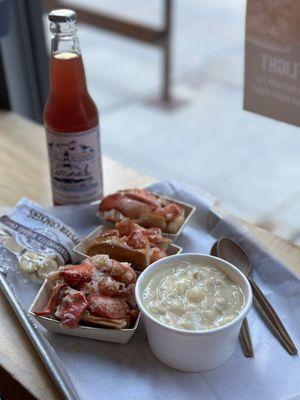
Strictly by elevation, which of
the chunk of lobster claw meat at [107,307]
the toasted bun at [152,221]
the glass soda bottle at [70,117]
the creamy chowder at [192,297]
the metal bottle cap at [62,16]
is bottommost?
the toasted bun at [152,221]

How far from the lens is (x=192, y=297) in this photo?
0.71m

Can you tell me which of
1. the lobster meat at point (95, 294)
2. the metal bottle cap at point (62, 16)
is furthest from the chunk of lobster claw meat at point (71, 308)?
the metal bottle cap at point (62, 16)

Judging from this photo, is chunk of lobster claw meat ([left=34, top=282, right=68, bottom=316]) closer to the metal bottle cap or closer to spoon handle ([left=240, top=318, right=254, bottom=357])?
spoon handle ([left=240, top=318, right=254, bottom=357])

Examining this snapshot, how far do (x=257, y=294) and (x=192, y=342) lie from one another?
17cm

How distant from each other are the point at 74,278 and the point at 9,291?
11 cm

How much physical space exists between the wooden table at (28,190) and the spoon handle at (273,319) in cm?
9

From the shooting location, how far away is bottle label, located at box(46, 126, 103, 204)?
0.90 m

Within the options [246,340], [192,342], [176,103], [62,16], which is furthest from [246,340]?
[176,103]

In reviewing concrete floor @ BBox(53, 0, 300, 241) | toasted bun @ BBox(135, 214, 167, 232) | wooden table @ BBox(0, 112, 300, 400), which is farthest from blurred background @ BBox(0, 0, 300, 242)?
toasted bun @ BBox(135, 214, 167, 232)

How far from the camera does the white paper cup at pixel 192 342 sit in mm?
665

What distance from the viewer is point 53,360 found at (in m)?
0.71

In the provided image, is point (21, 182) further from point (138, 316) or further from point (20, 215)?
point (138, 316)

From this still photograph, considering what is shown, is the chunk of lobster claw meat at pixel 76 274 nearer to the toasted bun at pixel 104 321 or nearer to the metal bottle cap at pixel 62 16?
the toasted bun at pixel 104 321

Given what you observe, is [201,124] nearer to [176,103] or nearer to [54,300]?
[176,103]
